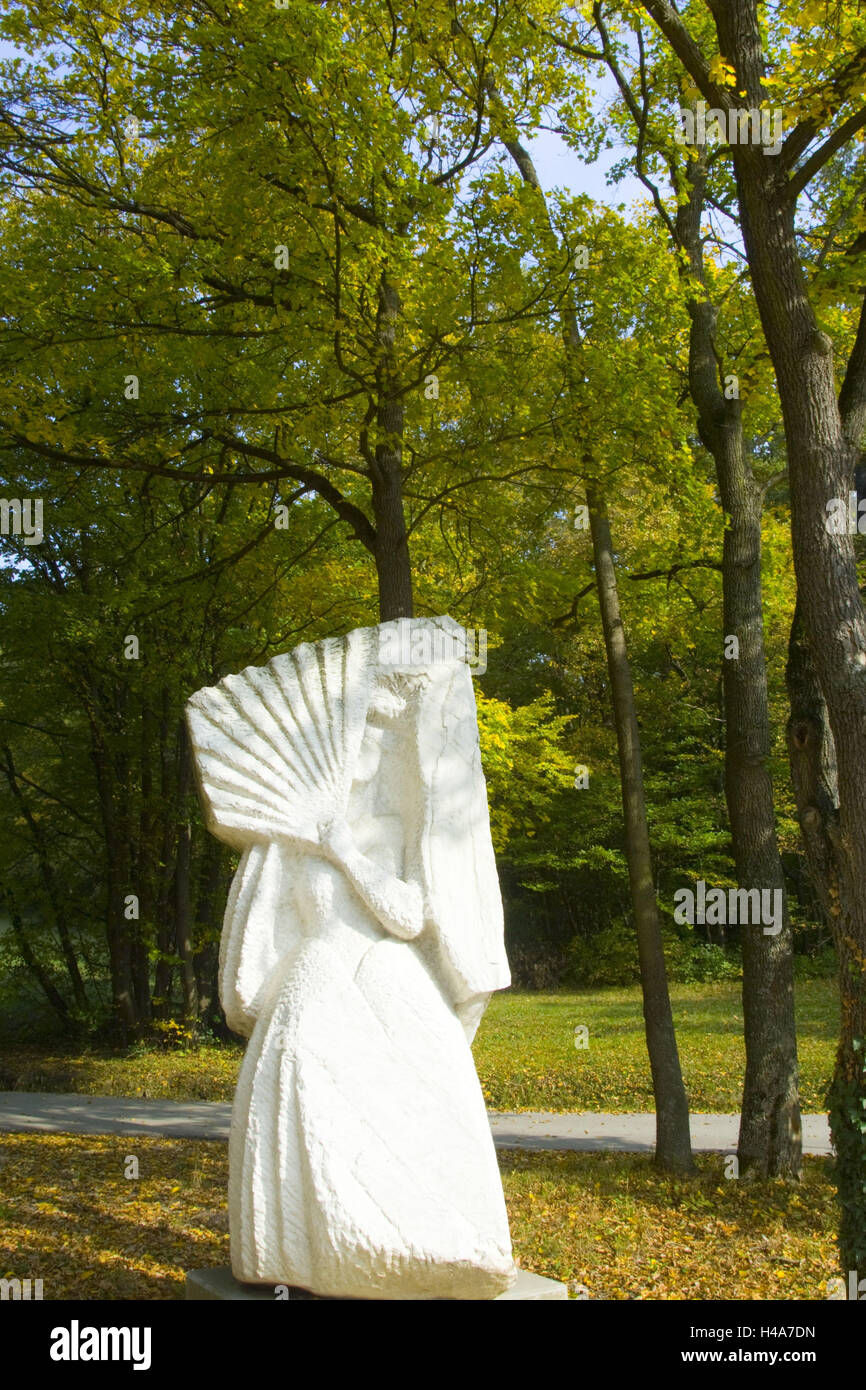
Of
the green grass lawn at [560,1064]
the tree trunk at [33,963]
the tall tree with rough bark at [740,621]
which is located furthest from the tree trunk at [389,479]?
the tree trunk at [33,963]

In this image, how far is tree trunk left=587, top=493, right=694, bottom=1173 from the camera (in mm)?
8820

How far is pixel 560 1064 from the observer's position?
47.9 ft

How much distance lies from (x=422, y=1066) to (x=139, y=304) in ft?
21.7

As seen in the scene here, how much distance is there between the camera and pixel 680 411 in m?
9.67

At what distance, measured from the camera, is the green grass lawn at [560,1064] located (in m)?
12.8

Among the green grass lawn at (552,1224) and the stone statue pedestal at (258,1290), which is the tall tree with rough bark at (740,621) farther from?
the stone statue pedestal at (258,1290)

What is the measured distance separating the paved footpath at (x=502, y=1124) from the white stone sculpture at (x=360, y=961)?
6.62m

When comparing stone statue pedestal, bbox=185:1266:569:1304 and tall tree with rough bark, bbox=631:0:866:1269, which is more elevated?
tall tree with rough bark, bbox=631:0:866:1269

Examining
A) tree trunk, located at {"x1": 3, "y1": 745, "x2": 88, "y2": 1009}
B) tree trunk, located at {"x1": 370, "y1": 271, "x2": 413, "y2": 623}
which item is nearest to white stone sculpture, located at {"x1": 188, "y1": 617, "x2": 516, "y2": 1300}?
tree trunk, located at {"x1": 370, "y1": 271, "x2": 413, "y2": 623}

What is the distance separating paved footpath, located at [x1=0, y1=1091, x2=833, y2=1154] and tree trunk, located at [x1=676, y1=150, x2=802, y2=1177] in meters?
1.41

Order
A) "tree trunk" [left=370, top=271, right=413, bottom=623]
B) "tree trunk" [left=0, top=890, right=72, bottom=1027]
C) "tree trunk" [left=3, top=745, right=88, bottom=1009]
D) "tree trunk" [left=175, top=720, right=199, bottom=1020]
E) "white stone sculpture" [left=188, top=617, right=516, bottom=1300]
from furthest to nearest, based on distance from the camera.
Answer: "tree trunk" [left=0, top=890, right=72, bottom=1027], "tree trunk" [left=3, top=745, right=88, bottom=1009], "tree trunk" [left=175, top=720, right=199, bottom=1020], "tree trunk" [left=370, top=271, right=413, bottom=623], "white stone sculpture" [left=188, top=617, right=516, bottom=1300]

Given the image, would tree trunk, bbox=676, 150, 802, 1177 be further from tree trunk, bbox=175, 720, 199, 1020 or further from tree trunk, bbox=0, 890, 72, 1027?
tree trunk, bbox=0, 890, 72, 1027

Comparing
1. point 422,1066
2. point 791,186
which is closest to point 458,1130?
point 422,1066

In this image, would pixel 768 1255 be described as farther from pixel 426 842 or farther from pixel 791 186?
pixel 791 186
